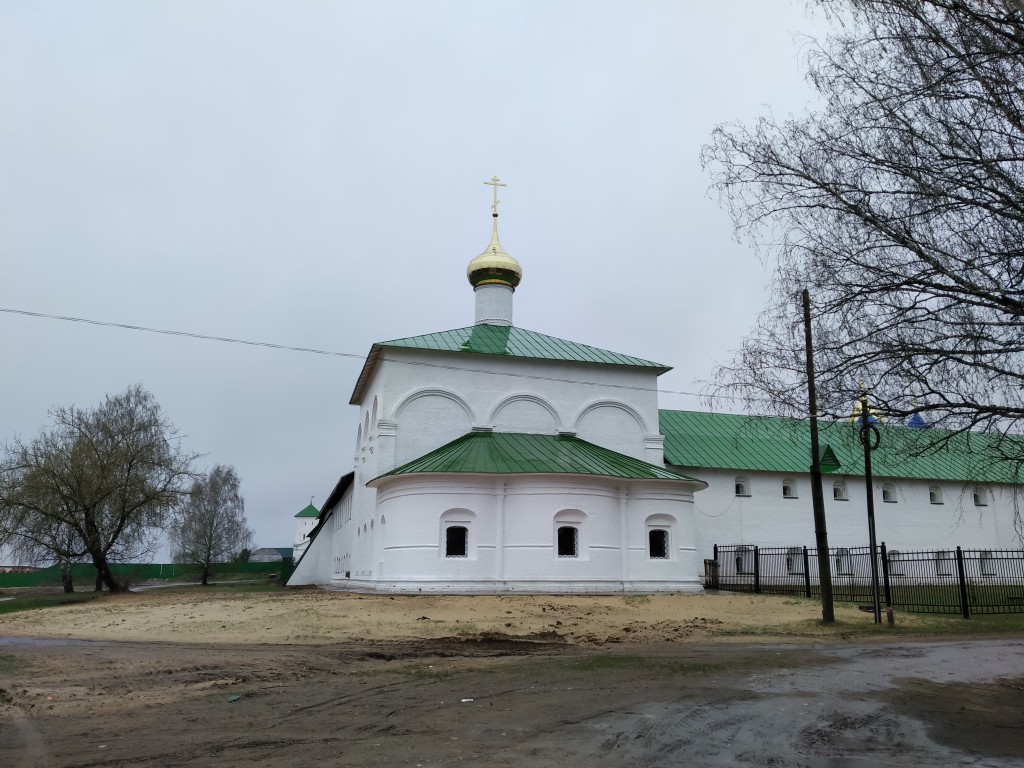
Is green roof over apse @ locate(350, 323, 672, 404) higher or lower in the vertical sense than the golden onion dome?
lower

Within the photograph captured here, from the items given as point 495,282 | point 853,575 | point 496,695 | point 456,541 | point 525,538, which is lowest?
point 496,695

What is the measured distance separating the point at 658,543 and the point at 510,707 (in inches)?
682

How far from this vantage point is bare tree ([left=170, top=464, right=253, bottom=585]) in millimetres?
59469

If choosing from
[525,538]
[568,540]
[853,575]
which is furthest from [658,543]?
[853,575]

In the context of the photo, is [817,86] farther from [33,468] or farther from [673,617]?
[33,468]

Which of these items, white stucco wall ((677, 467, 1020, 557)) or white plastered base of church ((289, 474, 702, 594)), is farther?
white stucco wall ((677, 467, 1020, 557))

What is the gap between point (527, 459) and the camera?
2412 centimetres

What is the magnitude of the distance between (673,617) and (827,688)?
914cm

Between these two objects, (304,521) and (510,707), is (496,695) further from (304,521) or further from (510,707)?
(304,521)

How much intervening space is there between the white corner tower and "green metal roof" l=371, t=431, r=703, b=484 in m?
6.54

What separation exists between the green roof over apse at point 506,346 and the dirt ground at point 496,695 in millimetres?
11979

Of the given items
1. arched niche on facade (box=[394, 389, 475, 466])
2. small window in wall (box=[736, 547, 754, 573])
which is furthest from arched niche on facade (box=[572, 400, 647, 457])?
small window in wall (box=[736, 547, 754, 573])

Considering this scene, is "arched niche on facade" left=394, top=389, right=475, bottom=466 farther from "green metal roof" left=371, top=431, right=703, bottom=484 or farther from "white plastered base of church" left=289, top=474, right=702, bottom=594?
"white plastered base of church" left=289, top=474, right=702, bottom=594

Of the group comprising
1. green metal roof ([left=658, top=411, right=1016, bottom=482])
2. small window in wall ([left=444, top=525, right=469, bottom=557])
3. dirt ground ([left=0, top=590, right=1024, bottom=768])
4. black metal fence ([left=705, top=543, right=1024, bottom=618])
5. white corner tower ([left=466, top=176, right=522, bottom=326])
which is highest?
white corner tower ([left=466, top=176, right=522, bottom=326])
